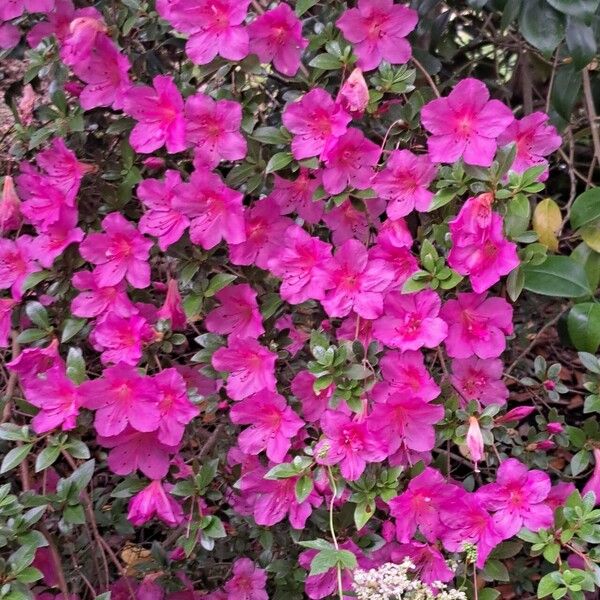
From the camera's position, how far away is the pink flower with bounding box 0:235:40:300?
158cm

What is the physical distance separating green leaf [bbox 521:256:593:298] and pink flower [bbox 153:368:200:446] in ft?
2.16

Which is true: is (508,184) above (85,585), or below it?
above

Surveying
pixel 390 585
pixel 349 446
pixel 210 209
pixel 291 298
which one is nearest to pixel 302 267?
pixel 291 298

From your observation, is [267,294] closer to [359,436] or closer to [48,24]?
[359,436]

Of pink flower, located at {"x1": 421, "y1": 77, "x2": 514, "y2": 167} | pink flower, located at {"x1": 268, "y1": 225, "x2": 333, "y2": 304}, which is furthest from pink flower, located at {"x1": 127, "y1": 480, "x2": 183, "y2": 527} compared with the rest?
pink flower, located at {"x1": 421, "y1": 77, "x2": 514, "y2": 167}

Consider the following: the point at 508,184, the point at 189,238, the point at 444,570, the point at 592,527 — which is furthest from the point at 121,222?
the point at 592,527

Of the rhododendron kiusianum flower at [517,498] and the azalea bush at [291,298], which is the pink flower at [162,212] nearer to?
the azalea bush at [291,298]

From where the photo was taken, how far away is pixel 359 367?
141cm

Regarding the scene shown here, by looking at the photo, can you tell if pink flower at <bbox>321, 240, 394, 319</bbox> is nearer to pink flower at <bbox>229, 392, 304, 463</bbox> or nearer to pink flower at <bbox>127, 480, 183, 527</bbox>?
pink flower at <bbox>229, 392, 304, 463</bbox>

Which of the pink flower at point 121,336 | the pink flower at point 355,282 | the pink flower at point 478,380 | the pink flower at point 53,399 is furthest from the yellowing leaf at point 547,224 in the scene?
the pink flower at point 53,399

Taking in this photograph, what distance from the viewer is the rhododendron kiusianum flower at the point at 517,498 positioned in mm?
1462

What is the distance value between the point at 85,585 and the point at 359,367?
0.78 metres

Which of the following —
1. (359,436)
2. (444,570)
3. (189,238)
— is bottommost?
(444,570)

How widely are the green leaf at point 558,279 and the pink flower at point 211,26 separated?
2.17 feet
